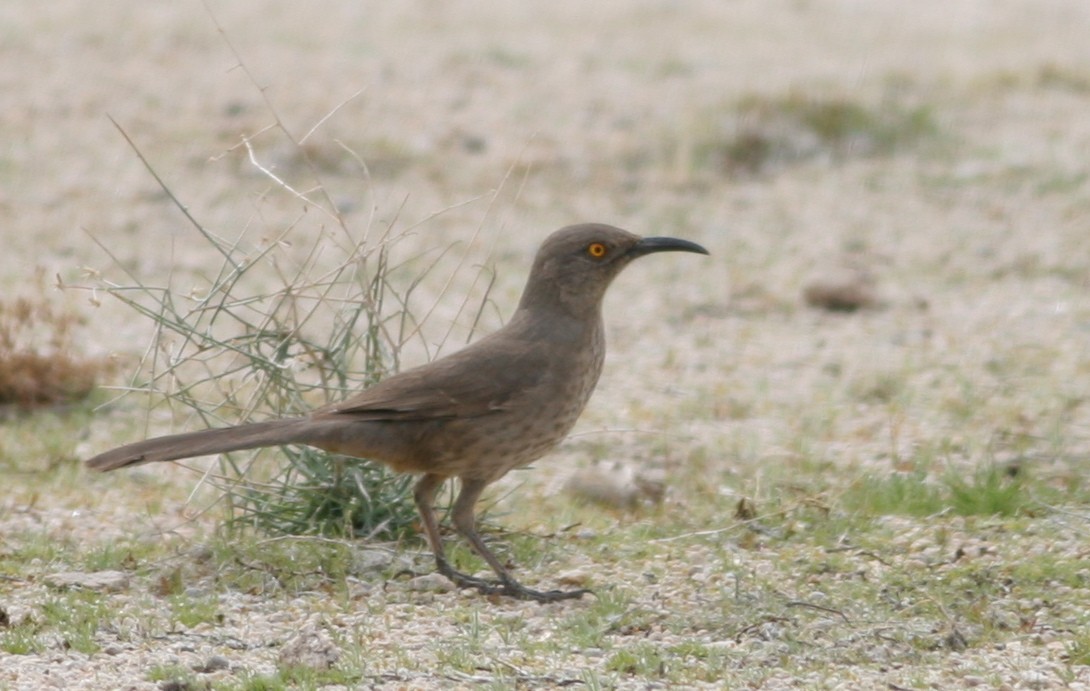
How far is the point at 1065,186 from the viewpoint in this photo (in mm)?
10148

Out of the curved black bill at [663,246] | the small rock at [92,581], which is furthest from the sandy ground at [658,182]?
the small rock at [92,581]

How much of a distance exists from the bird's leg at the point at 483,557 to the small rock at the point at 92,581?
914 millimetres

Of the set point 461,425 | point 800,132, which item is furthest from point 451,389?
point 800,132

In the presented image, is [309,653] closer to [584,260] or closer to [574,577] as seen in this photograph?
[574,577]

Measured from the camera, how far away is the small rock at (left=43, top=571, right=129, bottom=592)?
4.87m

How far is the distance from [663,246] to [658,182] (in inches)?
215

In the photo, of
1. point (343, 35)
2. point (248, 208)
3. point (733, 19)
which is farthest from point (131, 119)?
point (733, 19)

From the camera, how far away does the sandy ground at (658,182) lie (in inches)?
286

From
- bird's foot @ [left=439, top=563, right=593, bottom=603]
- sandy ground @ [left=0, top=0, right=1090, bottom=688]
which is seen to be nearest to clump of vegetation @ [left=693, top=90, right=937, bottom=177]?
sandy ground @ [left=0, top=0, right=1090, bottom=688]

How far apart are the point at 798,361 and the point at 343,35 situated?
318 inches

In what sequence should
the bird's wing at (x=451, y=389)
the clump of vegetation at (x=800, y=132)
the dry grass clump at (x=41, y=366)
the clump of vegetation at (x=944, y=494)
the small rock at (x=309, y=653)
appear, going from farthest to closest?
1. the clump of vegetation at (x=800, y=132)
2. the dry grass clump at (x=41, y=366)
3. the clump of vegetation at (x=944, y=494)
4. the bird's wing at (x=451, y=389)
5. the small rock at (x=309, y=653)

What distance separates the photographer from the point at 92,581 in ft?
16.1

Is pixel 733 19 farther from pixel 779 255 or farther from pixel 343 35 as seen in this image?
pixel 779 255

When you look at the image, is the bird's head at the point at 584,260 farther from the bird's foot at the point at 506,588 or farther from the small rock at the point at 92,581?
the small rock at the point at 92,581
